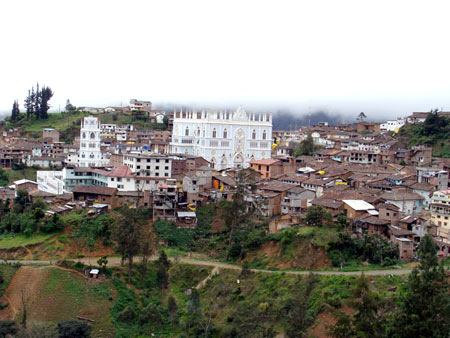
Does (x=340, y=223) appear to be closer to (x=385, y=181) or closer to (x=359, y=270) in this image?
(x=359, y=270)

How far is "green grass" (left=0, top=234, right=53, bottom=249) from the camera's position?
112 ft

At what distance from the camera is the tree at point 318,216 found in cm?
3316

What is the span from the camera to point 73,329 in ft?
77.8

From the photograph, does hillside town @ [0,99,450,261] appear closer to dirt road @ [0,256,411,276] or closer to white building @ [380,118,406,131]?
white building @ [380,118,406,131]

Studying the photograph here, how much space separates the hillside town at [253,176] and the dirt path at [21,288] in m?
7.92

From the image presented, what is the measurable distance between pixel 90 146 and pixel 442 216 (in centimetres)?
3426

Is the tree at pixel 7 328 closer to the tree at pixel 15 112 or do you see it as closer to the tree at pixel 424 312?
the tree at pixel 424 312

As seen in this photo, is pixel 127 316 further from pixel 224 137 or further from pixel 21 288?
pixel 224 137

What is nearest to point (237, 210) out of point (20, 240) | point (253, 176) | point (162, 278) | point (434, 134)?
point (253, 176)

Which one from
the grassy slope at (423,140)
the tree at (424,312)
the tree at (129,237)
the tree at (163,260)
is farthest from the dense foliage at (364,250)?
the grassy slope at (423,140)

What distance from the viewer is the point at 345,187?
1560 inches

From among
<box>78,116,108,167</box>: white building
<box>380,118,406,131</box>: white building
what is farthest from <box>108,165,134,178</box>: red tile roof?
<box>380,118,406,131</box>: white building

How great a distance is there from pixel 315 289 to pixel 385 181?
55.0 feet

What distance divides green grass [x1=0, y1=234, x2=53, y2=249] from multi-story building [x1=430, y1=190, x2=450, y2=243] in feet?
80.4
